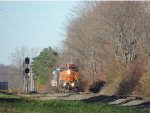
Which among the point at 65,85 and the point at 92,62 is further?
the point at 92,62

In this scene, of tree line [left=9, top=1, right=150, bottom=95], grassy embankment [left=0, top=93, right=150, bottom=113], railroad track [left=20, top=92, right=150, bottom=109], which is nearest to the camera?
grassy embankment [left=0, top=93, right=150, bottom=113]

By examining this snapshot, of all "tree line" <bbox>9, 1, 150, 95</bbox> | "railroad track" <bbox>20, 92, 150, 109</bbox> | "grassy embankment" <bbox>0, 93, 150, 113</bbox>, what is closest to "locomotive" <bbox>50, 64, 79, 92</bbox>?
"tree line" <bbox>9, 1, 150, 95</bbox>

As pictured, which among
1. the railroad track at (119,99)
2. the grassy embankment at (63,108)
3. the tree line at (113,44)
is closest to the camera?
the grassy embankment at (63,108)

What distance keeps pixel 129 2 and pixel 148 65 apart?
1347 centimetres

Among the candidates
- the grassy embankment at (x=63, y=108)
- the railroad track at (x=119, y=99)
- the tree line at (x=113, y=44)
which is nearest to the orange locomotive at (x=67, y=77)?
the tree line at (x=113, y=44)

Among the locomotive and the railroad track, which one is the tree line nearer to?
the locomotive

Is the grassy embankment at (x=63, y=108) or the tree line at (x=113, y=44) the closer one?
the grassy embankment at (x=63, y=108)

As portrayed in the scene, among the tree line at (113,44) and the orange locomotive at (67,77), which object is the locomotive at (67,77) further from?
the tree line at (113,44)

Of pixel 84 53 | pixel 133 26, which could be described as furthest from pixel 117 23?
pixel 84 53

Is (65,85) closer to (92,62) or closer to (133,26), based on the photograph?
(133,26)

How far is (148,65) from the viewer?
5044 centimetres

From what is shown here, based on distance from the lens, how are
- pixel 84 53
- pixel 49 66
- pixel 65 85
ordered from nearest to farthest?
pixel 65 85, pixel 84 53, pixel 49 66

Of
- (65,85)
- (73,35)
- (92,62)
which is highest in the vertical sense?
(73,35)

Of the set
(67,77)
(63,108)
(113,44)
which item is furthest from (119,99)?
(113,44)
